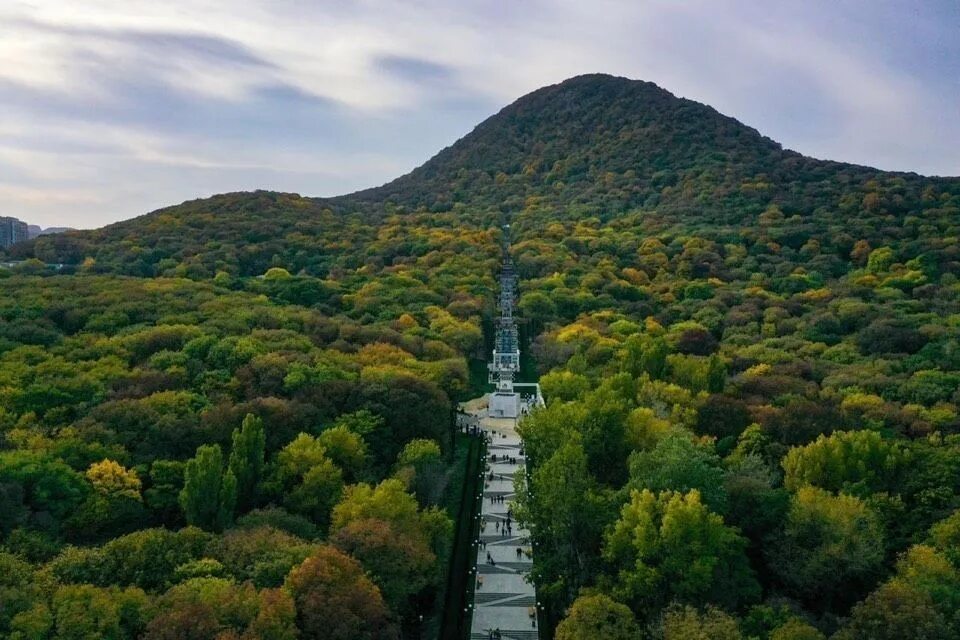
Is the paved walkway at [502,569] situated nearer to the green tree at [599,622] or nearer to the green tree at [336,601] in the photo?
the green tree at [599,622]

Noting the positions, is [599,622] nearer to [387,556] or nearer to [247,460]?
[387,556]

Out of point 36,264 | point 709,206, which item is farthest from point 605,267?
point 36,264

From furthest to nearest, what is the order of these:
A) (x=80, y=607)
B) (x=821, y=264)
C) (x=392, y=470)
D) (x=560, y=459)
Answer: (x=821, y=264)
(x=392, y=470)
(x=560, y=459)
(x=80, y=607)

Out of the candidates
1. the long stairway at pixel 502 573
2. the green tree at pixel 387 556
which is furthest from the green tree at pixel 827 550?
the green tree at pixel 387 556

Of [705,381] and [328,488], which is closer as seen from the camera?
[328,488]

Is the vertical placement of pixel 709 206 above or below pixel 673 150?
below

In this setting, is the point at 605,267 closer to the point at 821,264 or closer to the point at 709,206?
the point at 821,264

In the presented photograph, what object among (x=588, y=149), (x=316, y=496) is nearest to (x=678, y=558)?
(x=316, y=496)

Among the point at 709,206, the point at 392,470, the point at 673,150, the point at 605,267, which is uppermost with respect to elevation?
the point at 673,150
